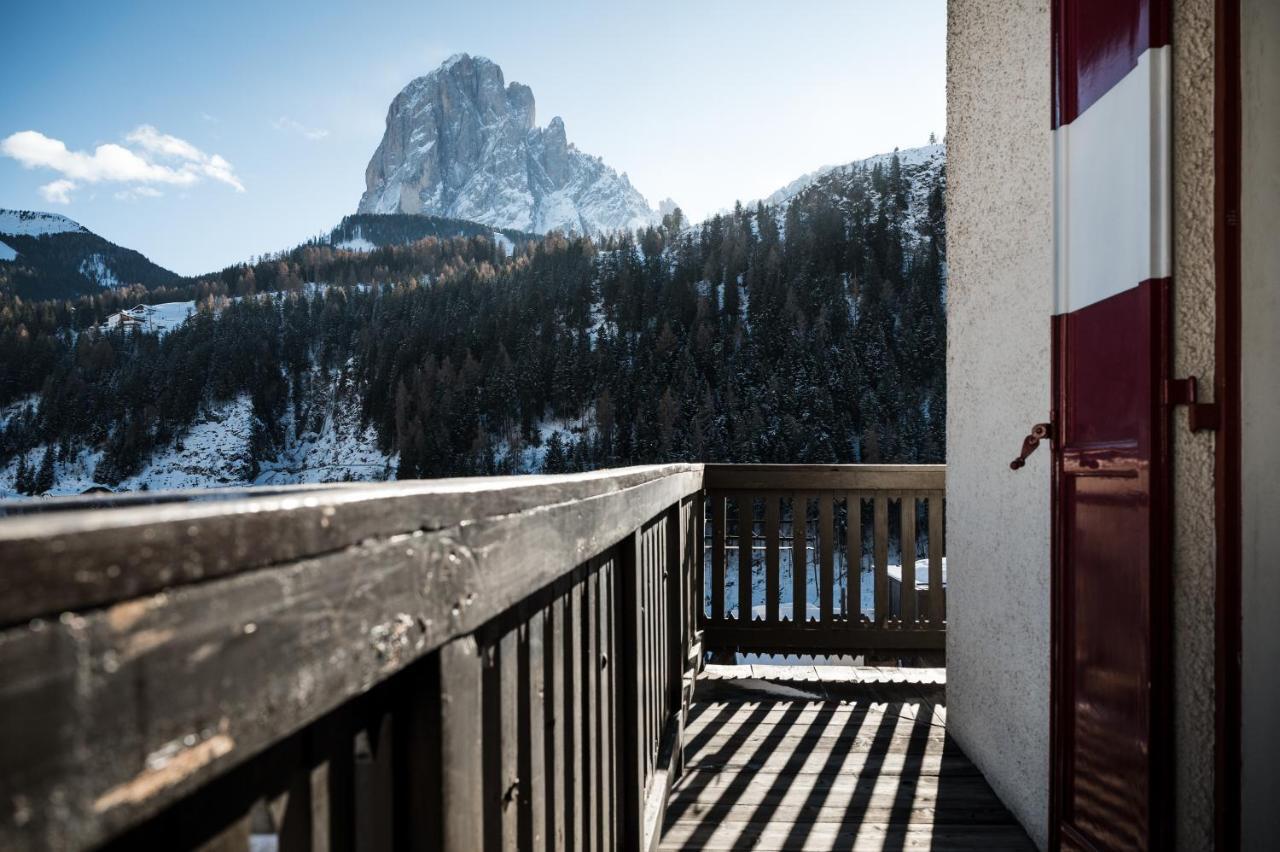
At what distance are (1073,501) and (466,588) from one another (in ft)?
5.76

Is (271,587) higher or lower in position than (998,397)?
lower

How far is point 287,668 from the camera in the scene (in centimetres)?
39

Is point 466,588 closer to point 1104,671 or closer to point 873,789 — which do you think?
point 1104,671

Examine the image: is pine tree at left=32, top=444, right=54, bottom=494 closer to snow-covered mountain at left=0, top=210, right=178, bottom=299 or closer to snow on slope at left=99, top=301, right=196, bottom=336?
snow on slope at left=99, top=301, right=196, bottom=336

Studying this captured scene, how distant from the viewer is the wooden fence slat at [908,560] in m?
3.68

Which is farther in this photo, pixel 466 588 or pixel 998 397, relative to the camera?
pixel 998 397

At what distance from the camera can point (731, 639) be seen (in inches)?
152

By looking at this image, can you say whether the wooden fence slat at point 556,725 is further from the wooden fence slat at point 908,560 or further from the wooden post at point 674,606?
the wooden fence slat at point 908,560

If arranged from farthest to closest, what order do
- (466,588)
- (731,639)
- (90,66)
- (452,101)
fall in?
(452,101), (90,66), (731,639), (466,588)

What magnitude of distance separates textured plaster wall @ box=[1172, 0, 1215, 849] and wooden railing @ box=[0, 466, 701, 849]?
1.24 meters

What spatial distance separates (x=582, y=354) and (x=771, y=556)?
157 ft

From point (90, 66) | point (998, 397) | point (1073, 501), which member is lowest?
point (1073, 501)

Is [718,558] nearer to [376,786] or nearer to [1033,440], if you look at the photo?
[1033,440]

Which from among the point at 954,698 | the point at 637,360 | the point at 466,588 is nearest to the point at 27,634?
the point at 466,588
